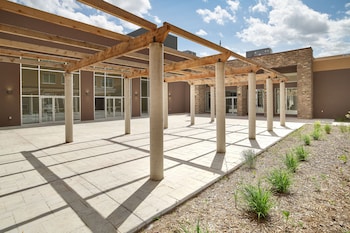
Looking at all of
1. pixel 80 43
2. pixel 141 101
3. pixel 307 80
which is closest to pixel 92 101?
pixel 141 101

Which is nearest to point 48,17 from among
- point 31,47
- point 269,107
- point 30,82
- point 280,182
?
point 31,47

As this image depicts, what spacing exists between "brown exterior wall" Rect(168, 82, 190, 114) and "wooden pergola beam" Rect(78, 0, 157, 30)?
22487mm

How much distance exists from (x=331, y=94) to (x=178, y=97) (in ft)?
56.5

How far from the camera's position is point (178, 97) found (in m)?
28.8

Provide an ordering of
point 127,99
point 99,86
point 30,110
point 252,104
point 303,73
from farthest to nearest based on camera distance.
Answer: point 99,86
point 303,73
point 30,110
point 127,99
point 252,104

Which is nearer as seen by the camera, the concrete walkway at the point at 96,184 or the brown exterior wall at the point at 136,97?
the concrete walkway at the point at 96,184

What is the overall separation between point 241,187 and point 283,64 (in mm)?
19608

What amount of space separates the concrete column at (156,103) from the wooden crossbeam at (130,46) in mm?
169

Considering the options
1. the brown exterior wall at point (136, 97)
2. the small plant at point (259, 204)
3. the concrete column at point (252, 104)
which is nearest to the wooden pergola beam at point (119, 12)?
the small plant at point (259, 204)

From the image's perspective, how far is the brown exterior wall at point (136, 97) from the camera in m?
22.7

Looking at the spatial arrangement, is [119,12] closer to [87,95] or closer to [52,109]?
[52,109]

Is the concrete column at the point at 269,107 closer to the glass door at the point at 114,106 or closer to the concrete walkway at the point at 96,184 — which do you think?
the concrete walkway at the point at 96,184

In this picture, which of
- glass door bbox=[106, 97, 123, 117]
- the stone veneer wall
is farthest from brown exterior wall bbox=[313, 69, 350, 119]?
glass door bbox=[106, 97, 123, 117]

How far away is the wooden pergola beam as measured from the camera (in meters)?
3.55
